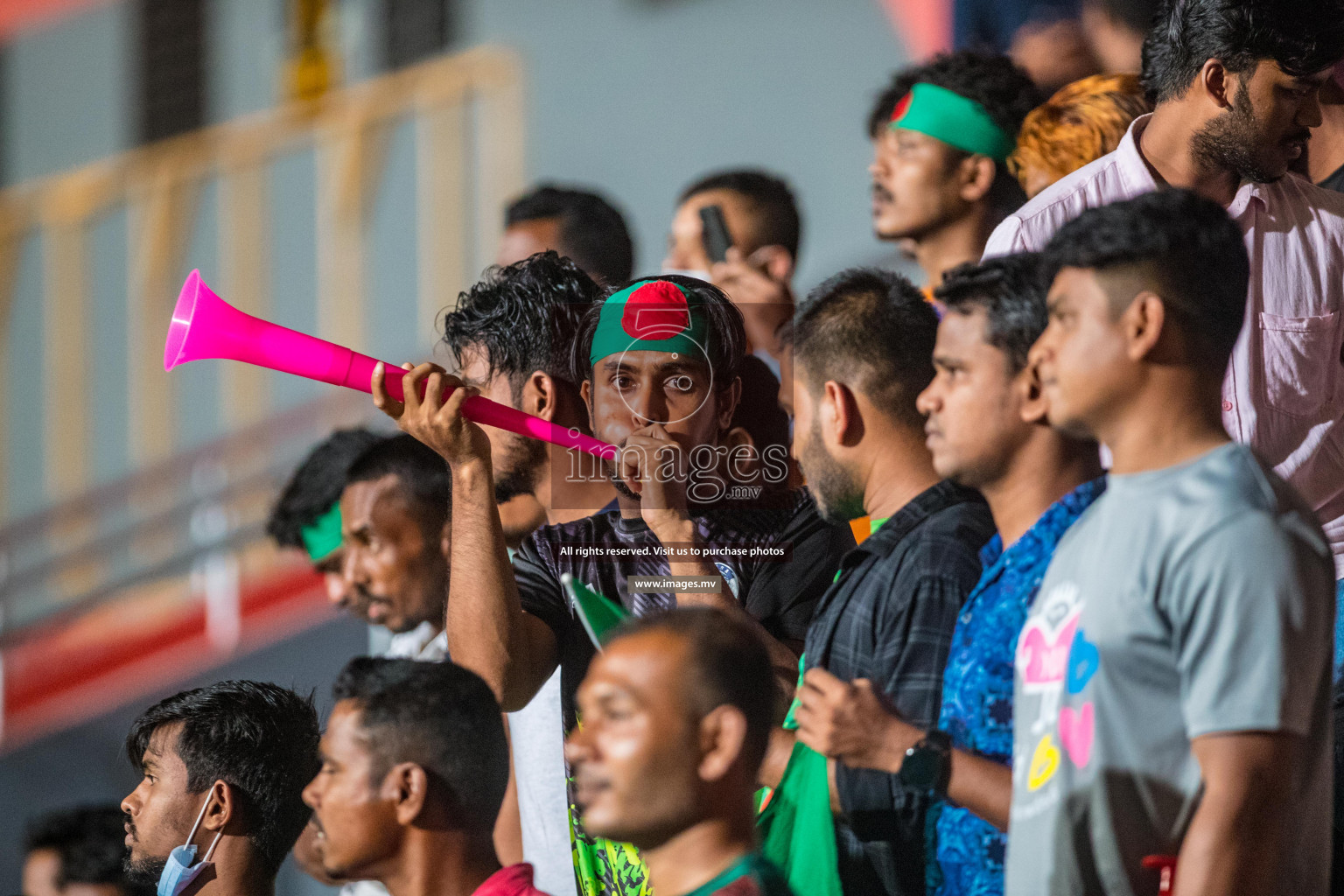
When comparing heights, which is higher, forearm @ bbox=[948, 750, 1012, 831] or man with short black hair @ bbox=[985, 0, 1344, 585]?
man with short black hair @ bbox=[985, 0, 1344, 585]

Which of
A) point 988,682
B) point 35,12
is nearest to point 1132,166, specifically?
point 988,682

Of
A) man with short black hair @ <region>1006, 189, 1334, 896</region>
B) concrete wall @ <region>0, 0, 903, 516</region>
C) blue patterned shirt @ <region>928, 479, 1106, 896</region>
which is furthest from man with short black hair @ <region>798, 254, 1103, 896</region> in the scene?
concrete wall @ <region>0, 0, 903, 516</region>

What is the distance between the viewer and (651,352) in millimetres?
2557

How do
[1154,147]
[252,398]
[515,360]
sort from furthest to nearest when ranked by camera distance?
[252,398] → [515,360] → [1154,147]

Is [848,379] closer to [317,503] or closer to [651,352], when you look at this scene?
[651,352]

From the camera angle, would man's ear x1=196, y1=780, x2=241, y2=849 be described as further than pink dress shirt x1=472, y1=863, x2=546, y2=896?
Yes

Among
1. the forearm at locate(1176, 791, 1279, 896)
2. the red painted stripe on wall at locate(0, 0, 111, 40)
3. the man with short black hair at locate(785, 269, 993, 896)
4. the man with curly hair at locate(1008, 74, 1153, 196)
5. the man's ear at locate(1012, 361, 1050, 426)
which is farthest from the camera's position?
the red painted stripe on wall at locate(0, 0, 111, 40)

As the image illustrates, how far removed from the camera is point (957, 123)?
3.68m

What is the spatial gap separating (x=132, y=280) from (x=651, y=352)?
272 inches

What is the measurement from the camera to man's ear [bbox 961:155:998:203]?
3.65 meters

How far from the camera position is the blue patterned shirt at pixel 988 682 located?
2.14 meters

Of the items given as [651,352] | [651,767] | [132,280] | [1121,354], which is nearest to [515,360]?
[651,352]

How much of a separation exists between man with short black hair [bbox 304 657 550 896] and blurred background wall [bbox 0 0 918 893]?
3981mm

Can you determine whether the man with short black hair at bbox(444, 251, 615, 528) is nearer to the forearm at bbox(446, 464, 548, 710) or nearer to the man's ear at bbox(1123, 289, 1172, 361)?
the forearm at bbox(446, 464, 548, 710)
